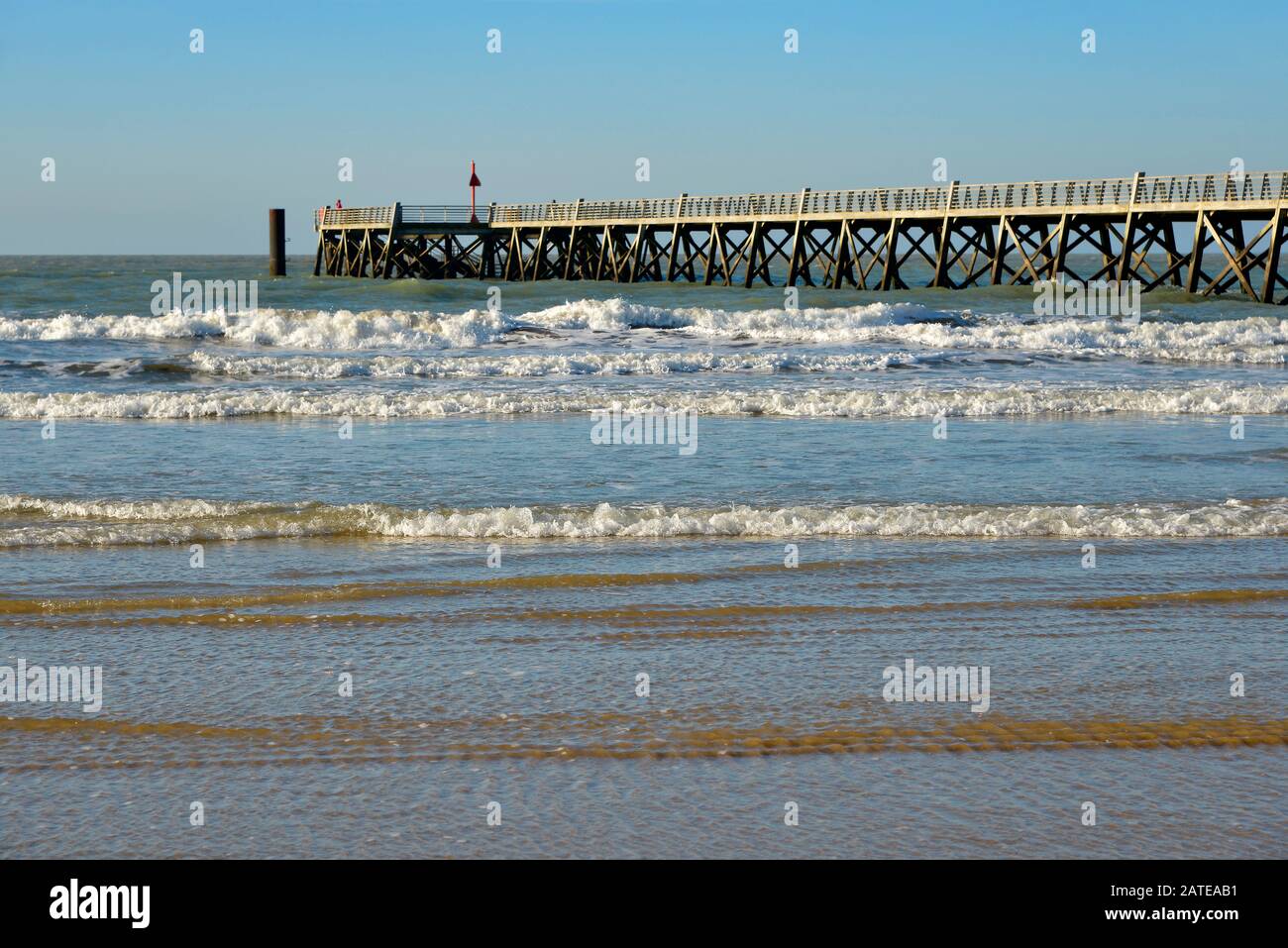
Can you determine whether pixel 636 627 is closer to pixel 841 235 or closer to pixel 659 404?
pixel 659 404

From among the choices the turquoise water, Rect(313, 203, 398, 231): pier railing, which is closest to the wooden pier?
Rect(313, 203, 398, 231): pier railing

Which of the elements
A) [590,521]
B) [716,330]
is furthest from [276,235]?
[590,521]

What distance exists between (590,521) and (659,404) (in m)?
7.95

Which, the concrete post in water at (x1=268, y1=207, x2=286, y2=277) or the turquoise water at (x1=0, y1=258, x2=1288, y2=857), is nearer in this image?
the turquoise water at (x1=0, y1=258, x2=1288, y2=857)

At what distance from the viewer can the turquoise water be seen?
4.15 meters

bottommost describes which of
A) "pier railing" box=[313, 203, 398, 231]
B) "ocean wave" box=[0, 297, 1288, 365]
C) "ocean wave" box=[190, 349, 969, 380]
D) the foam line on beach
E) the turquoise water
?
the turquoise water

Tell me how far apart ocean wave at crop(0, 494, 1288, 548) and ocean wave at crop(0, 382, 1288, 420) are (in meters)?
6.32

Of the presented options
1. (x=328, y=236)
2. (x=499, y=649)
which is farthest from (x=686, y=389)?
(x=328, y=236)

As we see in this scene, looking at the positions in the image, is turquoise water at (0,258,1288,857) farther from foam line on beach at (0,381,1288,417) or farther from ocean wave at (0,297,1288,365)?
ocean wave at (0,297,1288,365)

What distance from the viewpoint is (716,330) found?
30656 mm

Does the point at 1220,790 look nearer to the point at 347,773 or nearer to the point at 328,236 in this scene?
the point at 347,773

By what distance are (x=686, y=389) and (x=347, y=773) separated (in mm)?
14990

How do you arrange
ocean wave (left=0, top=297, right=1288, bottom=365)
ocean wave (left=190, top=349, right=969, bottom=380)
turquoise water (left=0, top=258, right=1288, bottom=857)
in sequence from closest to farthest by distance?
turquoise water (left=0, top=258, right=1288, bottom=857)
ocean wave (left=190, top=349, right=969, bottom=380)
ocean wave (left=0, top=297, right=1288, bottom=365)
